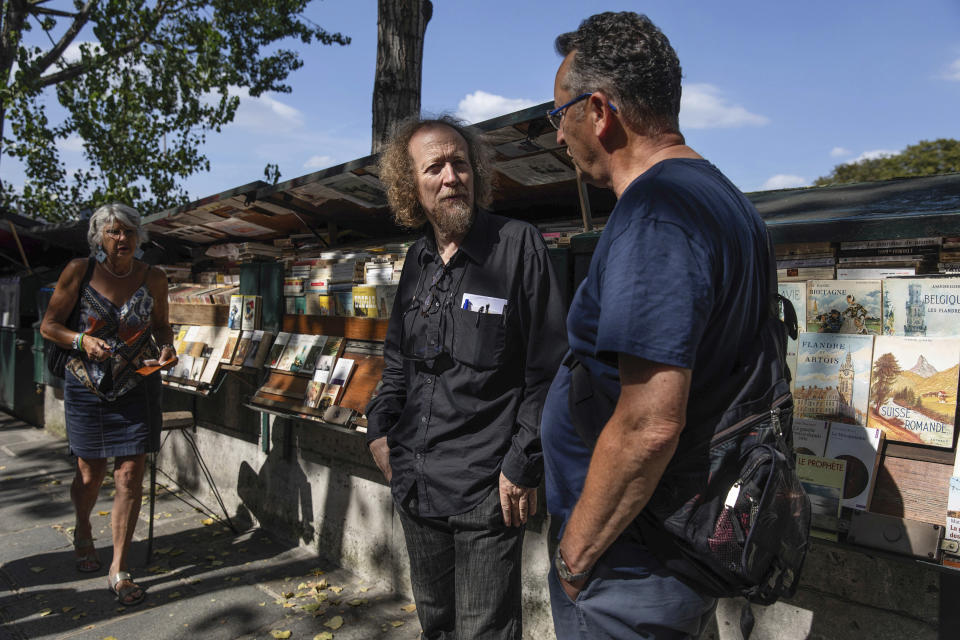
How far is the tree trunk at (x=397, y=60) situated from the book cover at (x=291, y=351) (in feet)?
5.67

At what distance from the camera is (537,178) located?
3.12 m

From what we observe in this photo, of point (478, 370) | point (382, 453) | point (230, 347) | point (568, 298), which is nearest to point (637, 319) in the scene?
point (478, 370)

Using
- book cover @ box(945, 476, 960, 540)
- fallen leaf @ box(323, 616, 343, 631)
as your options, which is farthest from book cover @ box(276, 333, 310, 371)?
book cover @ box(945, 476, 960, 540)

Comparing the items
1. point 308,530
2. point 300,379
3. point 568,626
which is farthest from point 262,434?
point 568,626

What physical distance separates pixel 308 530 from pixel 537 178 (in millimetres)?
2687

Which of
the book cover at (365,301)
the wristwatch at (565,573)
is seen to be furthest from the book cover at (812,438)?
the book cover at (365,301)

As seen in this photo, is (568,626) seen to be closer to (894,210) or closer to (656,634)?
(656,634)

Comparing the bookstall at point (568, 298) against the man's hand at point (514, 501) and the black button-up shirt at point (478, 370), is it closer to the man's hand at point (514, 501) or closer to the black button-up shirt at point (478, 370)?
the black button-up shirt at point (478, 370)

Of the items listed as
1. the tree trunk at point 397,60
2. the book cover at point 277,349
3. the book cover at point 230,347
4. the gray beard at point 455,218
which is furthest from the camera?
the tree trunk at point 397,60

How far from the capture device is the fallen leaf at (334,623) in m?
3.25

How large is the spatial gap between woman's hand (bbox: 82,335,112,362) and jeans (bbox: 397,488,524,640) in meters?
2.13

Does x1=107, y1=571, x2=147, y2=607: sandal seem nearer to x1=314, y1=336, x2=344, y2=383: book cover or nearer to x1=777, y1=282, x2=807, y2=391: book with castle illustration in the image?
x1=314, y1=336, x2=344, y2=383: book cover

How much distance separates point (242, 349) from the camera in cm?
407

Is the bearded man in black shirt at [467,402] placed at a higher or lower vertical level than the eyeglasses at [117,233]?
lower
